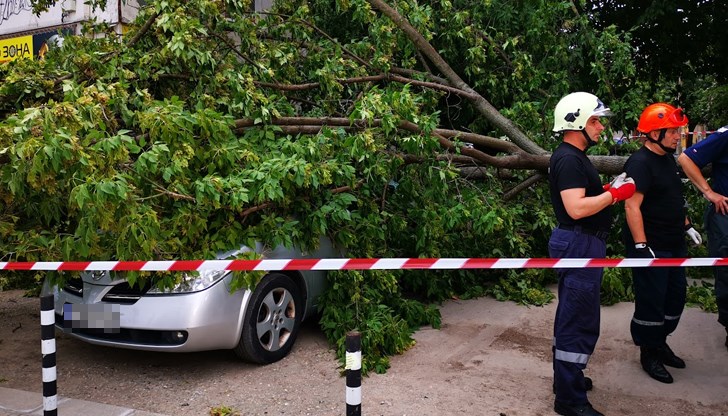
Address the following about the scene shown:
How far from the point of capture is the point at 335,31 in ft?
24.8

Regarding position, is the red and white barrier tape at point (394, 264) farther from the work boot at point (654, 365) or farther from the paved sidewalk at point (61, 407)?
the work boot at point (654, 365)

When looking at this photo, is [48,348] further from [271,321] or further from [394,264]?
[394,264]

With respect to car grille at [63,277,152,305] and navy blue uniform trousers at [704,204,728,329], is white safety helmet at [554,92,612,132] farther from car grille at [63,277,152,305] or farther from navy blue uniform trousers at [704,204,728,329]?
car grille at [63,277,152,305]

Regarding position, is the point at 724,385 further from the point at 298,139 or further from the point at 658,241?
the point at 298,139

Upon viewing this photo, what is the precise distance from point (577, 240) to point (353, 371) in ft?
5.57

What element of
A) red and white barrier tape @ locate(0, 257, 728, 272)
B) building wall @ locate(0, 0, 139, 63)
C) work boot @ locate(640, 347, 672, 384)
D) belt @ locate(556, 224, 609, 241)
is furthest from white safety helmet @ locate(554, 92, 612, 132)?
building wall @ locate(0, 0, 139, 63)

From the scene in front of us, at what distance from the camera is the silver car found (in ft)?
14.0

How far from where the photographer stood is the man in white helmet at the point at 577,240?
3.65m

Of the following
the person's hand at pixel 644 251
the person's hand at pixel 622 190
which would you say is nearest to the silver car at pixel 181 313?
the person's hand at pixel 622 190

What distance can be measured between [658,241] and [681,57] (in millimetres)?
8006

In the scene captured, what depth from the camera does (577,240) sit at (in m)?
3.70

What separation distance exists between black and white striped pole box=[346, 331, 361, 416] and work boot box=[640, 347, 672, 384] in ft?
8.46

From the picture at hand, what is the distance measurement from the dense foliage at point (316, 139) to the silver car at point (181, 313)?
29cm

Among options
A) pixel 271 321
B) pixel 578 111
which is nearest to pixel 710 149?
pixel 578 111
